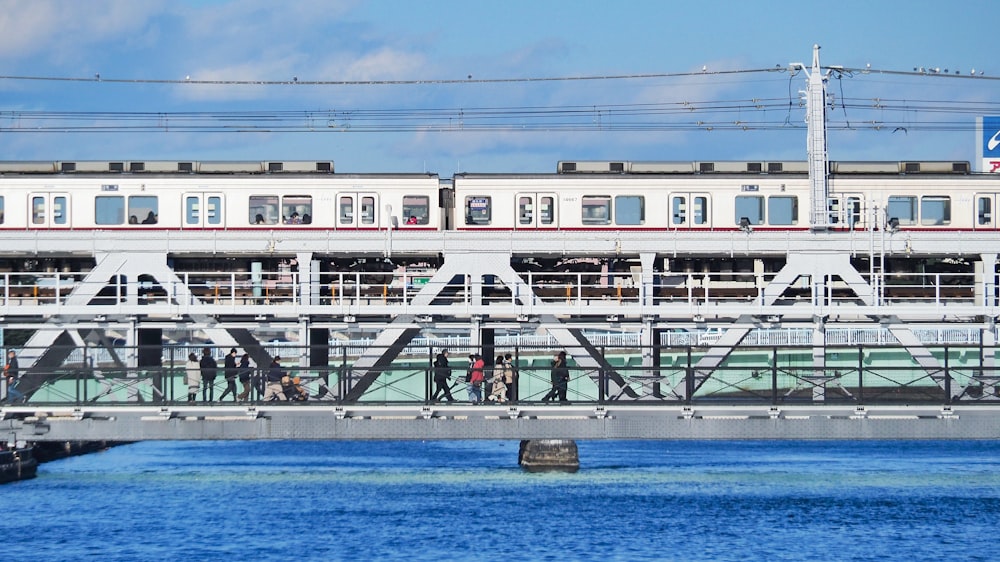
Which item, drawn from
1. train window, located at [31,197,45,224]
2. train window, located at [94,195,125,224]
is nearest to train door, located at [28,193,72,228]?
train window, located at [31,197,45,224]

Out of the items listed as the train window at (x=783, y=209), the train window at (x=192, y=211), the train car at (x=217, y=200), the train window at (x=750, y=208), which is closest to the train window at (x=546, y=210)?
the train car at (x=217, y=200)

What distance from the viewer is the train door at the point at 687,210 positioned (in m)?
56.0

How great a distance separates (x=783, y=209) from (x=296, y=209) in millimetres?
18037

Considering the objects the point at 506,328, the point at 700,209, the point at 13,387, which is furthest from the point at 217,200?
the point at 700,209

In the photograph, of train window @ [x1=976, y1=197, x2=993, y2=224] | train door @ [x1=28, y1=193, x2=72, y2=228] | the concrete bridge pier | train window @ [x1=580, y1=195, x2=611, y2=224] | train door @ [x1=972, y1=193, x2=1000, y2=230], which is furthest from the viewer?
train window @ [x1=976, y1=197, x2=993, y2=224]

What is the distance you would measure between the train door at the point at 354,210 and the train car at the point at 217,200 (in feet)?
0.12

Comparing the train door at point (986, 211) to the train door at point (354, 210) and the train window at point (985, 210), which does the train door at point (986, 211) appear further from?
the train door at point (354, 210)

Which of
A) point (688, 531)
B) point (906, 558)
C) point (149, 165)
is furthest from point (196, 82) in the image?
point (906, 558)

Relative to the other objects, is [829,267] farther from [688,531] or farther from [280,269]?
[280,269]

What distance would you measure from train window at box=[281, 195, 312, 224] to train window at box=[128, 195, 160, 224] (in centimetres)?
472

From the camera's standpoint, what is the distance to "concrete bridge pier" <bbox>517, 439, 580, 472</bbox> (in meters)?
A: 48.6

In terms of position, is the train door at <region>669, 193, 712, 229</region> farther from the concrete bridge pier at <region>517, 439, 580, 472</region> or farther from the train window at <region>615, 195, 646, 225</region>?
the concrete bridge pier at <region>517, 439, 580, 472</region>

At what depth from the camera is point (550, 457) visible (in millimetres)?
48656

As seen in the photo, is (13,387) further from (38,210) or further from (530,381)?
(38,210)
